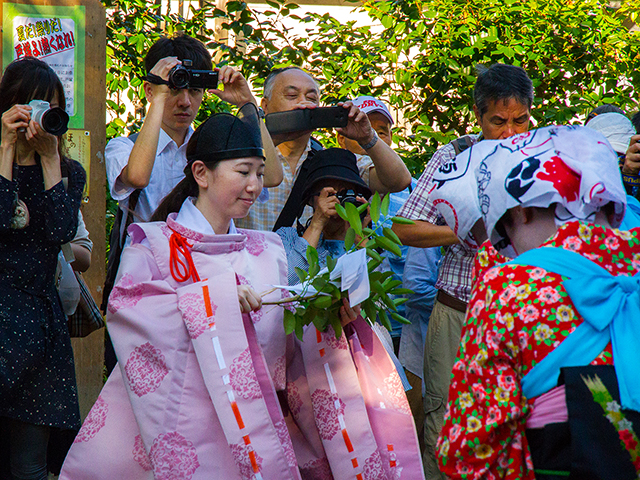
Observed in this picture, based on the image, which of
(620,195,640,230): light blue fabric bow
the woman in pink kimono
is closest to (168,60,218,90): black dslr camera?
the woman in pink kimono

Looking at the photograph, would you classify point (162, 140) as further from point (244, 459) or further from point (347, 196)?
point (244, 459)

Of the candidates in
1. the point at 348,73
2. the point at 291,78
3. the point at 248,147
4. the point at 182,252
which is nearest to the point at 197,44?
the point at 291,78

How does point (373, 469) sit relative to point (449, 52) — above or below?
below

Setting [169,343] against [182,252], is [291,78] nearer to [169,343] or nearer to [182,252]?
[182,252]

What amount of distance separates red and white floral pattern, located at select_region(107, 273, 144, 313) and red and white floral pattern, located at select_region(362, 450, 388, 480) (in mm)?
956

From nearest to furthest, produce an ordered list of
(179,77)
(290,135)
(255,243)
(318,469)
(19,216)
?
(318,469) → (19,216) → (255,243) → (179,77) → (290,135)

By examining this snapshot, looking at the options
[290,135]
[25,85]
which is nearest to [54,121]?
[25,85]

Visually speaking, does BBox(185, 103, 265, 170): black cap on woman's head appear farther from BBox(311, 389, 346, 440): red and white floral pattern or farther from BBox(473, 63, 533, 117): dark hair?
BBox(473, 63, 533, 117): dark hair

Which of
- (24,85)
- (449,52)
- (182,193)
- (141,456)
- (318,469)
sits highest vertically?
(449,52)

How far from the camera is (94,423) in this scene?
237cm

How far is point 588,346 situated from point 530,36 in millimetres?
3988

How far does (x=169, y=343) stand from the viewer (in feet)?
7.61

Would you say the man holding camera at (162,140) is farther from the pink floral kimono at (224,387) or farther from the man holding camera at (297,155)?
the pink floral kimono at (224,387)

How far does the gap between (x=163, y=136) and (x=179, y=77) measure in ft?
0.96
